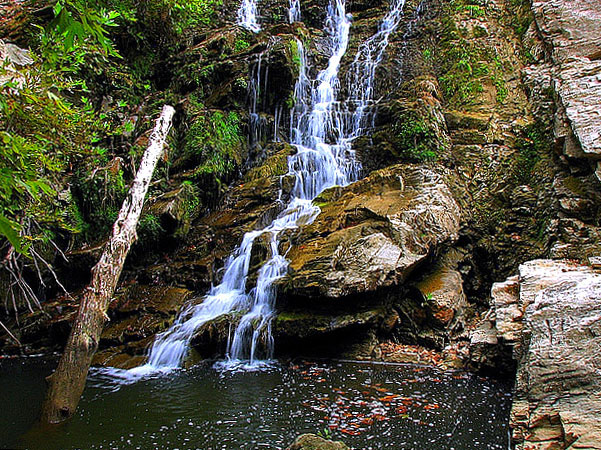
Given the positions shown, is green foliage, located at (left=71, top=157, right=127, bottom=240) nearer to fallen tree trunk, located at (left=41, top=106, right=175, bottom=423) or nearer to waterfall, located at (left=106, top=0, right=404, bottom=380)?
waterfall, located at (left=106, top=0, right=404, bottom=380)

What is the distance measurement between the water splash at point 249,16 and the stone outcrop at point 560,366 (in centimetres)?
1565

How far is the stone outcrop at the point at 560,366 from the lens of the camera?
2.88 meters

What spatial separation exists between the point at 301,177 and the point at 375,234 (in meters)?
4.03

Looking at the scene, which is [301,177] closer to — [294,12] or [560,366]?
[560,366]

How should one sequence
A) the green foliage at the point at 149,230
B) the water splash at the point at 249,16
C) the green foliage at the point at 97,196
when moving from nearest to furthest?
the green foliage at the point at 149,230 < the green foliage at the point at 97,196 < the water splash at the point at 249,16

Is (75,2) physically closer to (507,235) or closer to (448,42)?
(507,235)

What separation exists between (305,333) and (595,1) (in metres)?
11.1

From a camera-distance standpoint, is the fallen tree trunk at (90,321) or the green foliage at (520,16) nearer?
the fallen tree trunk at (90,321)

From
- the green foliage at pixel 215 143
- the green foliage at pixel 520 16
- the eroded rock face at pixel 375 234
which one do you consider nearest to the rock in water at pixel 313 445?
the eroded rock face at pixel 375 234

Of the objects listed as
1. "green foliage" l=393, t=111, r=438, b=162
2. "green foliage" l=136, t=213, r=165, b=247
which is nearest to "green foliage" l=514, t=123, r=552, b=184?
"green foliage" l=393, t=111, r=438, b=162

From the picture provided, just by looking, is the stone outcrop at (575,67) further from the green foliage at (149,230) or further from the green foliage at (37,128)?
the green foliage at (149,230)

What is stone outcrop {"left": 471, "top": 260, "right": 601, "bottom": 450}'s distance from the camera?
288 centimetres

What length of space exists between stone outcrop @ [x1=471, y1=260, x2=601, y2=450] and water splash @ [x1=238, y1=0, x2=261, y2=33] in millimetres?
15650

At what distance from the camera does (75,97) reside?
11227mm
